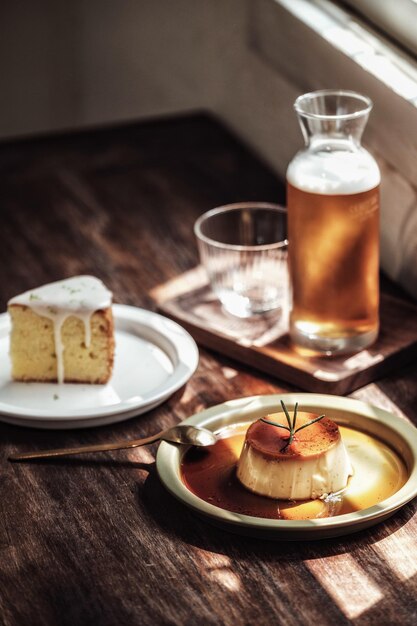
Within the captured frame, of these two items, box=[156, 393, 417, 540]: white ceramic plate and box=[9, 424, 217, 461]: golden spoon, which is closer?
box=[156, 393, 417, 540]: white ceramic plate

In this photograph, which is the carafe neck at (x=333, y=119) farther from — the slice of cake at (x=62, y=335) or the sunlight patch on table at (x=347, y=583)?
the sunlight patch on table at (x=347, y=583)

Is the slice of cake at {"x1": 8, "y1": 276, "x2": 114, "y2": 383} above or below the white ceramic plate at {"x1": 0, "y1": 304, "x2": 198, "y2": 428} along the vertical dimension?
above

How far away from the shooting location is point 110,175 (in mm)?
1989

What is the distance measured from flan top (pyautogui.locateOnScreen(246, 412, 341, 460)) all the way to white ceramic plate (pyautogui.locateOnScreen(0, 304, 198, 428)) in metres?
0.20

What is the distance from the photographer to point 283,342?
1.42m

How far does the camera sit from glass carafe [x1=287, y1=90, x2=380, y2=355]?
4.24 feet

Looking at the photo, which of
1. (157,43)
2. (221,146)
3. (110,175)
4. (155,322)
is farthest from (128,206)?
(157,43)

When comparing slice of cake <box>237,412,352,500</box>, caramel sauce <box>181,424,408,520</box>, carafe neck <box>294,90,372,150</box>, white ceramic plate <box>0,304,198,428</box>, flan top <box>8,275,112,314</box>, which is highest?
carafe neck <box>294,90,372,150</box>

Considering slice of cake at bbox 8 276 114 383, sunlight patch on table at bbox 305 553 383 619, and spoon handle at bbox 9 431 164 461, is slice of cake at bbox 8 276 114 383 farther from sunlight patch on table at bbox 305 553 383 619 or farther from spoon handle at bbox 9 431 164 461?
sunlight patch on table at bbox 305 553 383 619

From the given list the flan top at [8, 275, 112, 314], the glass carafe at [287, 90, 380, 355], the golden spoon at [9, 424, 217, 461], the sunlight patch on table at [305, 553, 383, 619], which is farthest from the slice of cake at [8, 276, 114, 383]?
the sunlight patch on table at [305, 553, 383, 619]

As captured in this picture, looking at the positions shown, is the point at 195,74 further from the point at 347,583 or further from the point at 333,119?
the point at 347,583

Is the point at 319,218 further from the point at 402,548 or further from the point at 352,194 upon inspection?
the point at 402,548

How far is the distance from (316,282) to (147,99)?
5.22 feet

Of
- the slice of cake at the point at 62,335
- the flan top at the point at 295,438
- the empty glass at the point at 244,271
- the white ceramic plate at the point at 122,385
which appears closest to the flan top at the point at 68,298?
the slice of cake at the point at 62,335
